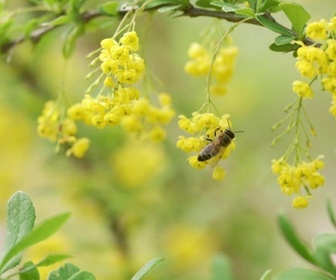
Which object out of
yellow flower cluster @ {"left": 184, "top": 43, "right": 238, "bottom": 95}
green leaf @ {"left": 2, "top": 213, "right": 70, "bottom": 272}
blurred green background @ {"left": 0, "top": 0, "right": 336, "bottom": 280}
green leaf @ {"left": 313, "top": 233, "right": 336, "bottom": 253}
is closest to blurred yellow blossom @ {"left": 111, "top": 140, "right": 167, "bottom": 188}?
blurred green background @ {"left": 0, "top": 0, "right": 336, "bottom": 280}

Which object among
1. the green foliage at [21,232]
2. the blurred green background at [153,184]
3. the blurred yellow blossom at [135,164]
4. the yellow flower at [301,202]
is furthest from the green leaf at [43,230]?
the blurred yellow blossom at [135,164]

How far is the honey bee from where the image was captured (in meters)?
0.72

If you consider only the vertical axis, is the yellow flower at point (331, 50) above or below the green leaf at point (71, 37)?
below

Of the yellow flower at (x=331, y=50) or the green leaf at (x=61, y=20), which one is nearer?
the yellow flower at (x=331, y=50)

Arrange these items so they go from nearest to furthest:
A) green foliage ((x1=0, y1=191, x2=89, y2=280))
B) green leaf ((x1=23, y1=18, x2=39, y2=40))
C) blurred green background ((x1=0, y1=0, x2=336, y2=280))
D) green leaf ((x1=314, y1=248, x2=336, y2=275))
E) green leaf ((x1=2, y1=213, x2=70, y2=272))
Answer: green leaf ((x1=2, y1=213, x2=70, y2=272)) < green foliage ((x1=0, y1=191, x2=89, y2=280)) < green leaf ((x1=314, y1=248, x2=336, y2=275)) < green leaf ((x1=23, y1=18, x2=39, y2=40)) < blurred green background ((x1=0, y1=0, x2=336, y2=280))

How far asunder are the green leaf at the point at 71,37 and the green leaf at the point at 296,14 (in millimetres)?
258

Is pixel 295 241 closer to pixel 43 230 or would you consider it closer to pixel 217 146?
pixel 217 146

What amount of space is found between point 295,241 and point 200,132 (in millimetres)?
148

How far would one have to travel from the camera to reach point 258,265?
175 centimetres

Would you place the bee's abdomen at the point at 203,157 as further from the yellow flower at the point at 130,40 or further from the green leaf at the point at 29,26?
the green leaf at the point at 29,26

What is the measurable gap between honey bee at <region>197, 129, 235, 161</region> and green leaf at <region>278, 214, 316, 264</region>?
99 millimetres

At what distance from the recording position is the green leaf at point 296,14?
0.64 m

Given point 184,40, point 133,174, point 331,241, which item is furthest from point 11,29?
point 184,40

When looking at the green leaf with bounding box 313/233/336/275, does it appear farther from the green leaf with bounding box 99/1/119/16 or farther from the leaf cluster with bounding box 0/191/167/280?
the green leaf with bounding box 99/1/119/16
